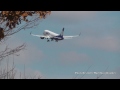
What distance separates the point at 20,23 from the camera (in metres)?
8.12

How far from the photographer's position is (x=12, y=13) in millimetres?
7848
